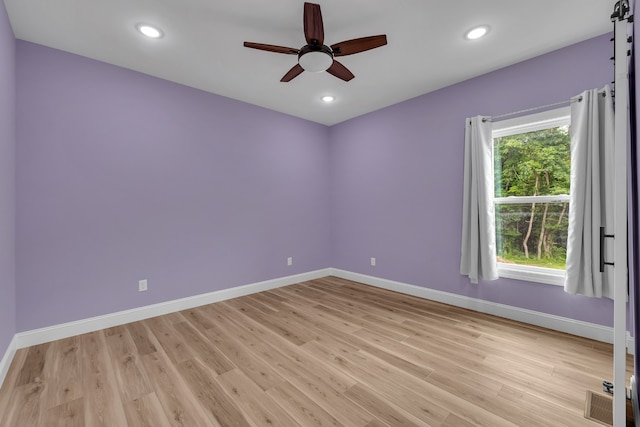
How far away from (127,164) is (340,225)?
322 cm

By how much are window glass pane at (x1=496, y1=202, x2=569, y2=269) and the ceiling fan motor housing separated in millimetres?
2500

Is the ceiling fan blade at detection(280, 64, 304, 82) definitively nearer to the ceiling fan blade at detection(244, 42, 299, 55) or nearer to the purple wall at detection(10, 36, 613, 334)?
the ceiling fan blade at detection(244, 42, 299, 55)

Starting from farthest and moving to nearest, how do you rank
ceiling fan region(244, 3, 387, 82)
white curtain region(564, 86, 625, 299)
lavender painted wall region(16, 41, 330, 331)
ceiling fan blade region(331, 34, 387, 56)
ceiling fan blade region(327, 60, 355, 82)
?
lavender painted wall region(16, 41, 330, 331) < ceiling fan blade region(327, 60, 355, 82) < white curtain region(564, 86, 625, 299) < ceiling fan blade region(331, 34, 387, 56) < ceiling fan region(244, 3, 387, 82)

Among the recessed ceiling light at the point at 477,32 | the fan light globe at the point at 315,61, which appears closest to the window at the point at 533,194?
the recessed ceiling light at the point at 477,32

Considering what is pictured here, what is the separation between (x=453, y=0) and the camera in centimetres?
205

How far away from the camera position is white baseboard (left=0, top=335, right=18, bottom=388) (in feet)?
6.49

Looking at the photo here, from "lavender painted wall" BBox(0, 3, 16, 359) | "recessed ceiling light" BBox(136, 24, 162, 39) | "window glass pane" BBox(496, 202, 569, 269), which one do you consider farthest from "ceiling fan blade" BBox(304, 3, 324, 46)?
"window glass pane" BBox(496, 202, 569, 269)

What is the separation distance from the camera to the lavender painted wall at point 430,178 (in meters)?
2.61

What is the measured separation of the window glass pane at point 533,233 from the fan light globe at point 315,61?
8.17 feet

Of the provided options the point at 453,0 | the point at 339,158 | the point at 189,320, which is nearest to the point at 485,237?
the point at 453,0

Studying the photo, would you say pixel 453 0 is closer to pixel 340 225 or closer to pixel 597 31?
pixel 597 31

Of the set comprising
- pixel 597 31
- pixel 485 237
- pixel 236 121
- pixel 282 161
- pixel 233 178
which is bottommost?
pixel 485 237

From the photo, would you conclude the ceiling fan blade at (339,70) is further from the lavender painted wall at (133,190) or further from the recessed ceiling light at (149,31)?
the lavender painted wall at (133,190)

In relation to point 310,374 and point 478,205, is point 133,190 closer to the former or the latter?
point 310,374
